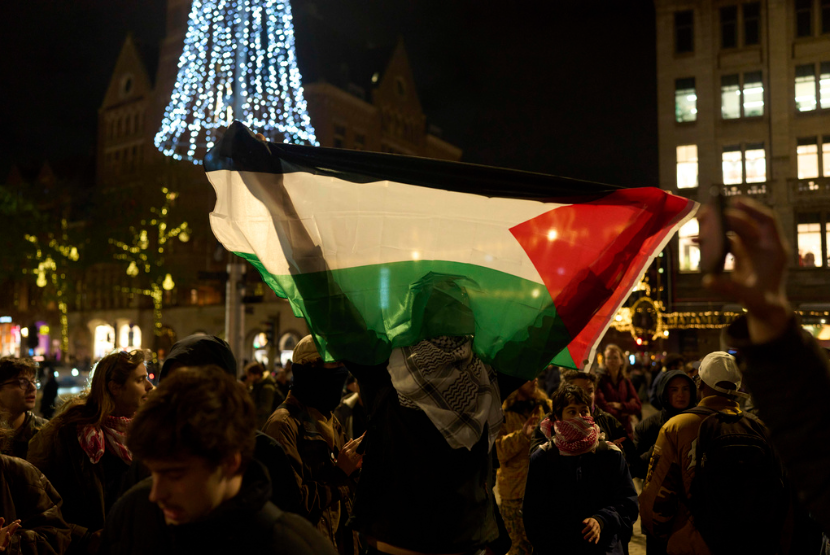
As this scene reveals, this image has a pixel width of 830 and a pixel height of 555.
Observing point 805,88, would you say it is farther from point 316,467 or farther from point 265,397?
point 316,467

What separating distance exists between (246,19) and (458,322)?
798 inches

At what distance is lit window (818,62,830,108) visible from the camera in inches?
1184

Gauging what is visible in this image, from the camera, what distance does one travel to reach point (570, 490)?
14.1 ft

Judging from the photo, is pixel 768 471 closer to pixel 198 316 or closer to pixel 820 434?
pixel 820 434

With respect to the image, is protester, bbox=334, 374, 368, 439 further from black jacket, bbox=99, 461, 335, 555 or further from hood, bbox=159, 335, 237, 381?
black jacket, bbox=99, 461, 335, 555

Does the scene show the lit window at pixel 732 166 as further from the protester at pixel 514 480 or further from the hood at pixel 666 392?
the protester at pixel 514 480

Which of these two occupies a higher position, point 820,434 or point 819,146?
point 819,146

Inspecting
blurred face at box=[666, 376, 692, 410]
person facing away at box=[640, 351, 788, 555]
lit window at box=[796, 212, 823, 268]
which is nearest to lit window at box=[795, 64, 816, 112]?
lit window at box=[796, 212, 823, 268]

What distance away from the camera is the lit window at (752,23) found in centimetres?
3138

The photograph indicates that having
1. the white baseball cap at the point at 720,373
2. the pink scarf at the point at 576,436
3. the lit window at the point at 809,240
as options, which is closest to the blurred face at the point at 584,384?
the pink scarf at the point at 576,436

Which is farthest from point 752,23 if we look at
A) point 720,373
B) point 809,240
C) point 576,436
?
point 576,436

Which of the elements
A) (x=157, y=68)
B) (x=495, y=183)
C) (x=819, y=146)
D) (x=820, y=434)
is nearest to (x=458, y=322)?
(x=495, y=183)

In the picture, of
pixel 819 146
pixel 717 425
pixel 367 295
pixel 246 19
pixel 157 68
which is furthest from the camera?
pixel 157 68

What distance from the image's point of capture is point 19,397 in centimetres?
457
